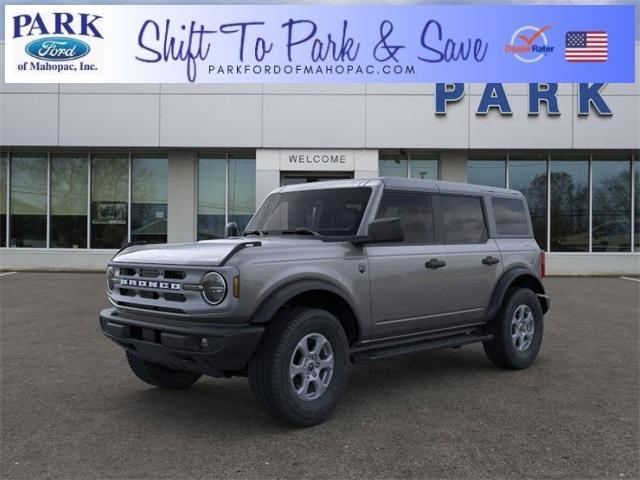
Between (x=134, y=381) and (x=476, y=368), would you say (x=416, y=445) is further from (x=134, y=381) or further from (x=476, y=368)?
(x=134, y=381)

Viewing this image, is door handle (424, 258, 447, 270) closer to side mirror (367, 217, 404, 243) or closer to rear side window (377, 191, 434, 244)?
rear side window (377, 191, 434, 244)

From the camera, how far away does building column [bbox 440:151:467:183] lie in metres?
16.9

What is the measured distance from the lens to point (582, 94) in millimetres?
15883

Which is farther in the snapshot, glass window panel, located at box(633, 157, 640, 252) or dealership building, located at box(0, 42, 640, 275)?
glass window panel, located at box(633, 157, 640, 252)

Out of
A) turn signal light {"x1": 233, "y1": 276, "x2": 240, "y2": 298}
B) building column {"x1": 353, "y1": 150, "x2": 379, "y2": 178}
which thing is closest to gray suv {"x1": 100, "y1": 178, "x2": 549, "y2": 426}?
turn signal light {"x1": 233, "y1": 276, "x2": 240, "y2": 298}

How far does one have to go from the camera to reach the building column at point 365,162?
15953 millimetres

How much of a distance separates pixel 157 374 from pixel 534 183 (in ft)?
48.0

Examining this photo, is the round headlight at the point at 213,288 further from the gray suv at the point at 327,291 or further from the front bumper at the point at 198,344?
the front bumper at the point at 198,344

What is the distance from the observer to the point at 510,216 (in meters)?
6.55

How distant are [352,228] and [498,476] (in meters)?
2.33

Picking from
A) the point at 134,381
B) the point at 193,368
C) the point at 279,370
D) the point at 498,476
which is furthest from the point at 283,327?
the point at 134,381

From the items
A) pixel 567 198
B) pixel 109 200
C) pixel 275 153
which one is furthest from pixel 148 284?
pixel 567 198

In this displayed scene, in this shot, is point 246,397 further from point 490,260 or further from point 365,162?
point 365,162

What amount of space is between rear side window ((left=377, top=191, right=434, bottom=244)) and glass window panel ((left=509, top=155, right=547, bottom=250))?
41.2 ft
